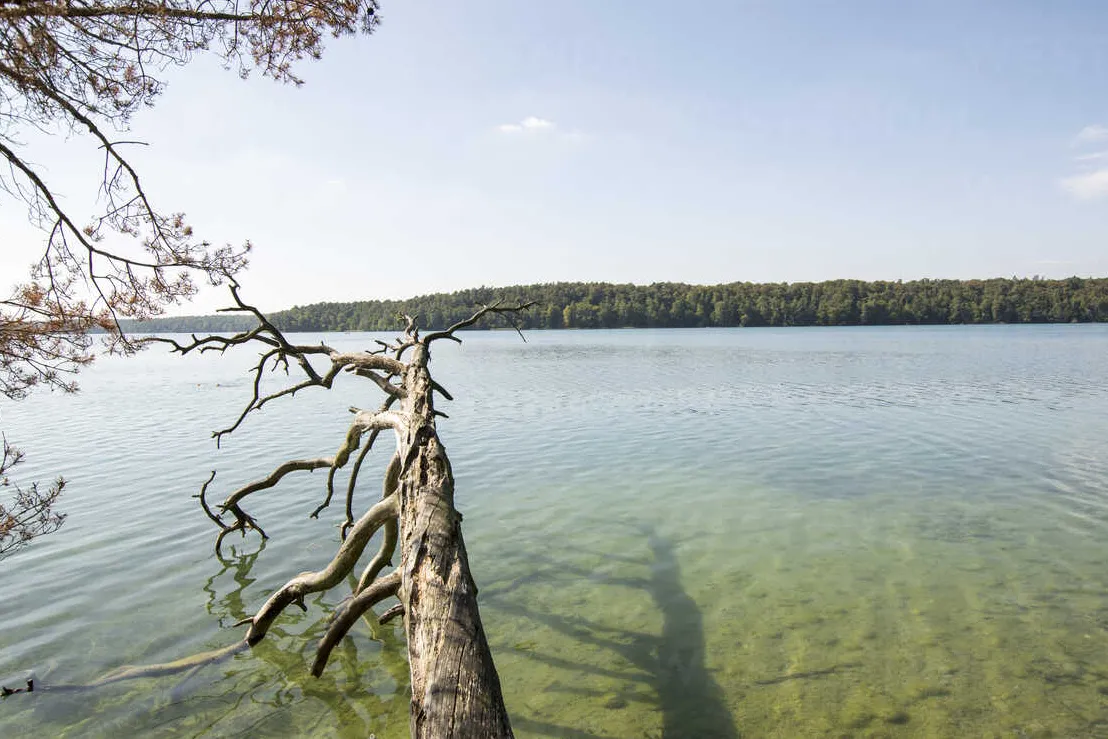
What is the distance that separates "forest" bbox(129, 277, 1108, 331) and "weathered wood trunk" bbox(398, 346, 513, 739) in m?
92.7

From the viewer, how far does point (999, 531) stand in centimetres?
837

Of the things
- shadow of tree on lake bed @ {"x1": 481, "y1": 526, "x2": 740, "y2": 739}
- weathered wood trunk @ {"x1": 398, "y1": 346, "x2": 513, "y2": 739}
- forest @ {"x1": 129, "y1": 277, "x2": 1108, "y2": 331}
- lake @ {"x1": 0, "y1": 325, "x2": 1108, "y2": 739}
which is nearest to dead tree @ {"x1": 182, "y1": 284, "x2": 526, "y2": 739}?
weathered wood trunk @ {"x1": 398, "y1": 346, "x2": 513, "y2": 739}

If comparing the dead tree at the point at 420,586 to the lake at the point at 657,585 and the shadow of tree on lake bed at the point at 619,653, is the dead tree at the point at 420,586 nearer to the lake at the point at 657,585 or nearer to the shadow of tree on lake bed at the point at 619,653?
the lake at the point at 657,585

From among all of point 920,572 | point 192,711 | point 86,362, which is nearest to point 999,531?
point 920,572

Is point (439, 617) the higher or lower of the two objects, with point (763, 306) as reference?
lower

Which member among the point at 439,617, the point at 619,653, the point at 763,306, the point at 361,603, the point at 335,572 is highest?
the point at 763,306

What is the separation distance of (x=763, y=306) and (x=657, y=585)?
4515 inches

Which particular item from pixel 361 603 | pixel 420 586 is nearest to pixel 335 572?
pixel 361 603

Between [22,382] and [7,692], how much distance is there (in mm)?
2593

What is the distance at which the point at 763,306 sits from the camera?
115 metres

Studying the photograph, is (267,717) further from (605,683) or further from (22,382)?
(22,382)

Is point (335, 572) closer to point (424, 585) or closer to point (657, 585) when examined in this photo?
point (424, 585)

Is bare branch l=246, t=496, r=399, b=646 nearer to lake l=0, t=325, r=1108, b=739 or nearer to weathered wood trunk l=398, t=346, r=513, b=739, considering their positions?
lake l=0, t=325, r=1108, b=739

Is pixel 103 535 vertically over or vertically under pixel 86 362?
under
